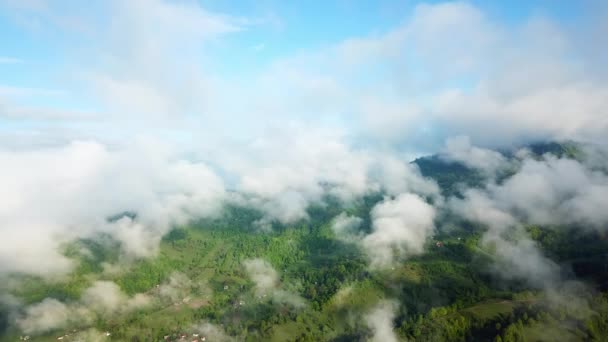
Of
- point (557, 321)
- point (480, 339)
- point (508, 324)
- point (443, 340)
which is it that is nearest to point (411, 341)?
point (443, 340)

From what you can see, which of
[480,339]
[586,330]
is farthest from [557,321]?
[480,339]

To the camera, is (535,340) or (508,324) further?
(508,324)

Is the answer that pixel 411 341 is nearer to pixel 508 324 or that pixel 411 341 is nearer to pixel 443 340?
pixel 443 340

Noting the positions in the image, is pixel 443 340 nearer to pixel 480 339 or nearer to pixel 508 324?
pixel 480 339

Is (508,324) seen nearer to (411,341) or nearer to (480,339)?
(480,339)

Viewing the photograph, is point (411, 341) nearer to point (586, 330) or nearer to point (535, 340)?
point (535, 340)

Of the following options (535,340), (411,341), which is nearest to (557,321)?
(535,340)

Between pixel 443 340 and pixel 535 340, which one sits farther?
pixel 443 340
